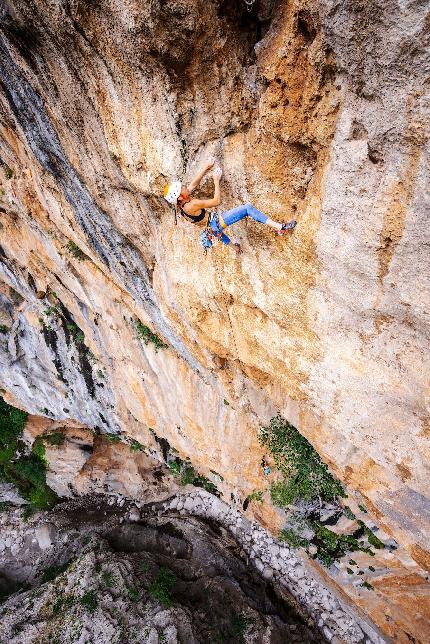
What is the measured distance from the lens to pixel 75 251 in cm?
726

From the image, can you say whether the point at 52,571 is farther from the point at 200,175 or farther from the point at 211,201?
the point at 200,175

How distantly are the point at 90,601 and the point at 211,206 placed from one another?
9.89 m

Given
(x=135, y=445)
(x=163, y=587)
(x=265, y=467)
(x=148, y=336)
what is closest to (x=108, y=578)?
(x=163, y=587)

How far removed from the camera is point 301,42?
9.12 feet

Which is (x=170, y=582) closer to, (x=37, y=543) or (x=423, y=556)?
(x=37, y=543)

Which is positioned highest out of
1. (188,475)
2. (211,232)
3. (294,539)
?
(211,232)

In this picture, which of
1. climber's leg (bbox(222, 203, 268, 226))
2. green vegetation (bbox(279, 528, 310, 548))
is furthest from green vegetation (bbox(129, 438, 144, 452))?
climber's leg (bbox(222, 203, 268, 226))

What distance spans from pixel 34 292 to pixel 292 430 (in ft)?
24.2

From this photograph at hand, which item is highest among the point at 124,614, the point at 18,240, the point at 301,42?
the point at 301,42

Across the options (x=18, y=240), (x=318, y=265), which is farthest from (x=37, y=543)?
(x=318, y=265)

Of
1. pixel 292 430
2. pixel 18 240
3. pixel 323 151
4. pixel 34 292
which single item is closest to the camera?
pixel 323 151

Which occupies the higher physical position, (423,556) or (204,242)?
(204,242)

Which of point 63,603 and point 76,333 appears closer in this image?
point 63,603

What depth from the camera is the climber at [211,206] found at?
Answer: 138 inches
